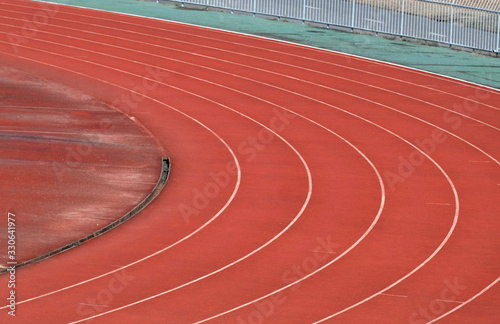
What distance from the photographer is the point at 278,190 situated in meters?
20.6

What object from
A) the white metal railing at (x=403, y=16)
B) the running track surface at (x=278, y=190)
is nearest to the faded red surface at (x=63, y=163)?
the running track surface at (x=278, y=190)

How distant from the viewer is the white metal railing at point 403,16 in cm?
3397

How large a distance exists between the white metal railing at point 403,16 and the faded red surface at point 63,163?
11.2 metres

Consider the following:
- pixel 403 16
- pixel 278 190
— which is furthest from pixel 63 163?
pixel 403 16

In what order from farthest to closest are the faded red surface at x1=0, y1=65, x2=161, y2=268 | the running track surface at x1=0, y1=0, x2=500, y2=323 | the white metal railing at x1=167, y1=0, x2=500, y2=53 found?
1. the white metal railing at x1=167, y1=0, x2=500, y2=53
2. the faded red surface at x1=0, y1=65, x2=161, y2=268
3. the running track surface at x1=0, y1=0, x2=500, y2=323

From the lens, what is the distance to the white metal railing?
34.0 m

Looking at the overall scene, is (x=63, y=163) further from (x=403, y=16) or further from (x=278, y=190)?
(x=403, y=16)

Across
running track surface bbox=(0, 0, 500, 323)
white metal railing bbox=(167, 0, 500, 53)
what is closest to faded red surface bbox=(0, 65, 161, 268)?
running track surface bbox=(0, 0, 500, 323)

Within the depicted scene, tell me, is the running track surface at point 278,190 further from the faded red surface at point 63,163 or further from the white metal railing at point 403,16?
the white metal railing at point 403,16

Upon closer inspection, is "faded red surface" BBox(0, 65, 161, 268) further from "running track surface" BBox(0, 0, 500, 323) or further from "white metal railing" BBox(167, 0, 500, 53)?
"white metal railing" BBox(167, 0, 500, 53)

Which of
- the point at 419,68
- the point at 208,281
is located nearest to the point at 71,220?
the point at 208,281

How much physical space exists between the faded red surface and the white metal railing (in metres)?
11.2

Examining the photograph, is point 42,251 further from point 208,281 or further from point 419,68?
point 419,68

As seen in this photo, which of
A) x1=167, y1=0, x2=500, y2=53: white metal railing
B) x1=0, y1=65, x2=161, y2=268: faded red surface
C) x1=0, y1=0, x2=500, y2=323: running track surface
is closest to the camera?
x1=0, y1=0, x2=500, y2=323: running track surface
